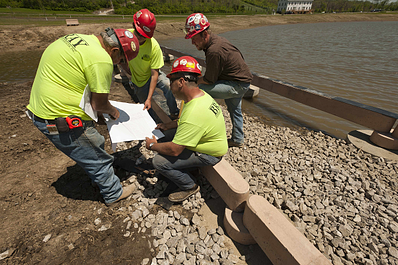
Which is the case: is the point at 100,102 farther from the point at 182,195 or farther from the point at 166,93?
the point at 166,93

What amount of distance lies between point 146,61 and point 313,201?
3.37 meters

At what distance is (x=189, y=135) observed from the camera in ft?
6.80

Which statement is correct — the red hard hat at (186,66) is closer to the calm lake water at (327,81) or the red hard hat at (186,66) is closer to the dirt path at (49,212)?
the dirt path at (49,212)

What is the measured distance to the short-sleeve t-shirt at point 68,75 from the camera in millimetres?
1696

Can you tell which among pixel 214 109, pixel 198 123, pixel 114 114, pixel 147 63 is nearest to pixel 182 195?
pixel 198 123

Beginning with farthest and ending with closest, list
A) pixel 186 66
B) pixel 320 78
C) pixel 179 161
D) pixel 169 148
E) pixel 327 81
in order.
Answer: pixel 320 78 → pixel 327 81 → pixel 179 161 → pixel 169 148 → pixel 186 66

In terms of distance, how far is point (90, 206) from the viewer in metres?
2.62

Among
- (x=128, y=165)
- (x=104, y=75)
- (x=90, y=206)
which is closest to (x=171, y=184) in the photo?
(x=128, y=165)

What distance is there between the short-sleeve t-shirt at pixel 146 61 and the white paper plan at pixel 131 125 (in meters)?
0.85

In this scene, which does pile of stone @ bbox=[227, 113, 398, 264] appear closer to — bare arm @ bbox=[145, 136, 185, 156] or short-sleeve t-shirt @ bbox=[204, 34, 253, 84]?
bare arm @ bbox=[145, 136, 185, 156]

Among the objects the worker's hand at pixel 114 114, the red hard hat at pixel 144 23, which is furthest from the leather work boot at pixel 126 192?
the red hard hat at pixel 144 23

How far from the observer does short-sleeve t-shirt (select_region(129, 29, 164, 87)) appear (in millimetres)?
3260

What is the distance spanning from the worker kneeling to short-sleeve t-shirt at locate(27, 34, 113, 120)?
2.44 ft

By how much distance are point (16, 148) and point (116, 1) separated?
61.6 m
